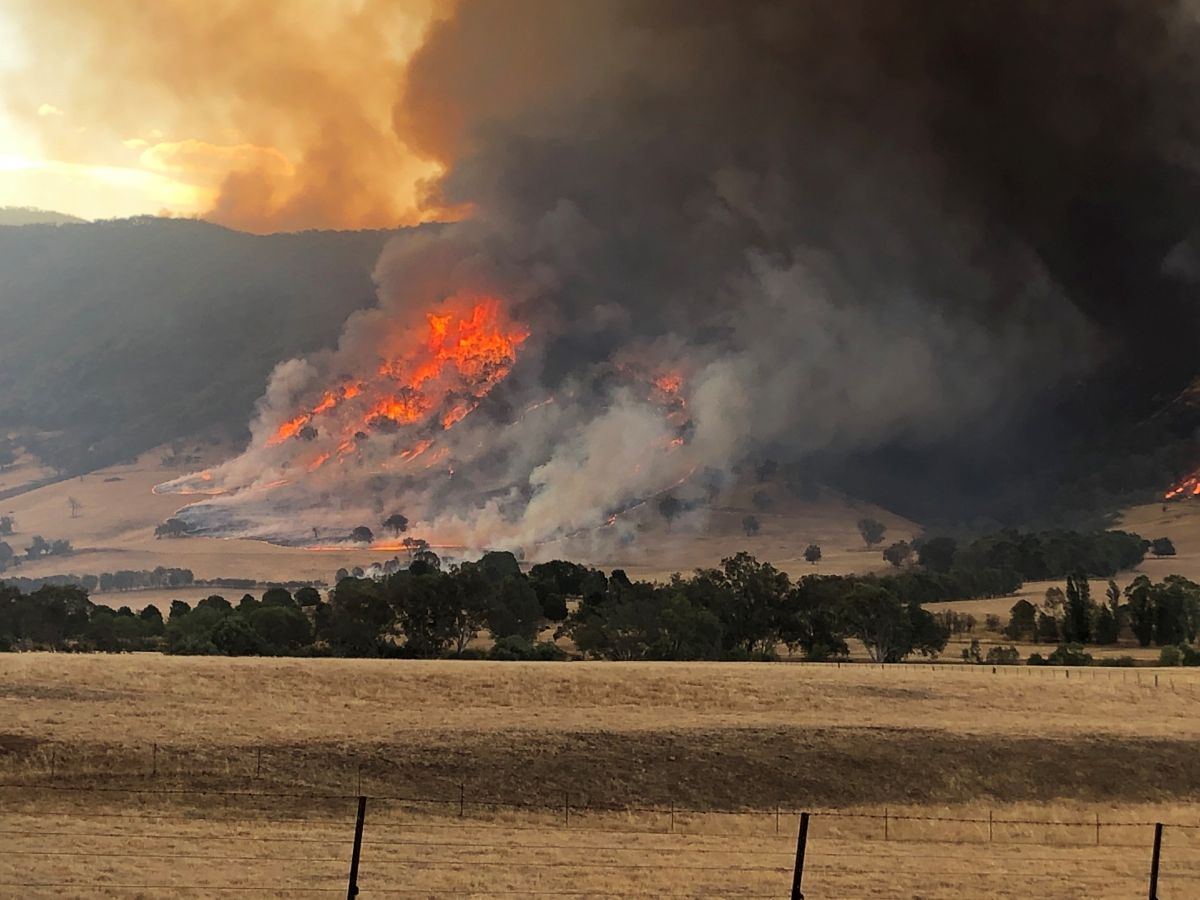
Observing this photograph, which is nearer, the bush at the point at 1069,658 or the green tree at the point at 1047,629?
the bush at the point at 1069,658

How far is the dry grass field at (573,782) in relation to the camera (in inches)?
1203

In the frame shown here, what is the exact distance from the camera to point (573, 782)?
142ft

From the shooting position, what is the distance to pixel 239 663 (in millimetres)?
67938

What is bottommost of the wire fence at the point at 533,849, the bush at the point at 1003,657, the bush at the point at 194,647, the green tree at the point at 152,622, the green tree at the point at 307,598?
the wire fence at the point at 533,849

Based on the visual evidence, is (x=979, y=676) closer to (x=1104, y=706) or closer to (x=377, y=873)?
(x=1104, y=706)

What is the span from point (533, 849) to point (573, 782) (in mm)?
9759

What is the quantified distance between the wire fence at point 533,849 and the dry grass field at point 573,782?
0.42 feet

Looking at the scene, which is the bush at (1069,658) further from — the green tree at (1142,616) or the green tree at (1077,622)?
the green tree at (1142,616)

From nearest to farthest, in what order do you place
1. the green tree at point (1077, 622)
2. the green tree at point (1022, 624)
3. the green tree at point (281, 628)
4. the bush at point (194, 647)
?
the bush at point (194, 647), the green tree at point (281, 628), the green tree at point (1077, 622), the green tree at point (1022, 624)

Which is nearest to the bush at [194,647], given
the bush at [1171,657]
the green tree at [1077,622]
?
the bush at [1171,657]

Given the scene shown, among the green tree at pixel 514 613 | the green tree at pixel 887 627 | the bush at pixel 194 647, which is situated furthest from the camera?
the green tree at pixel 514 613

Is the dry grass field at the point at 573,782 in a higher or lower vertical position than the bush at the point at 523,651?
lower

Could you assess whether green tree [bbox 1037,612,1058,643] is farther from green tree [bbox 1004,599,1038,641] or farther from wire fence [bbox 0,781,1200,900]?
wire fence [bbox 0,781,1200,900]

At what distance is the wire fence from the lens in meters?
28.9
